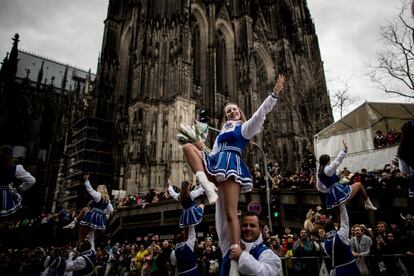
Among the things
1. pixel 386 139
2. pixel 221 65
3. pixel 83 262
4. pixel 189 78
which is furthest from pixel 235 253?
pixel 221 65

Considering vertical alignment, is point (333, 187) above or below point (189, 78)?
below

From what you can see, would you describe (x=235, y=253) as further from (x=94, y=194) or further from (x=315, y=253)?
(x=315, y=253)

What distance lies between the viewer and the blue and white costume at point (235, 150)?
3.51 meters

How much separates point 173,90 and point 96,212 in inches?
715

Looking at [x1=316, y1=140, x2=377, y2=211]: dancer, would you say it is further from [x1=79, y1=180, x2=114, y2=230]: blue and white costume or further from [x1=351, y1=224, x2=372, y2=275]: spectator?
[x1=79, y1=180, x2=114, y2=230]: blue and white costume

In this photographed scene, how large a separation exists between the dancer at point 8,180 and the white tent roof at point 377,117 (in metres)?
18.6

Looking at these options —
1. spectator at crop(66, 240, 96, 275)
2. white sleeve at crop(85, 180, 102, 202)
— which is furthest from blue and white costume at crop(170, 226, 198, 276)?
white sleeve at crop(85, 180, 102, 202)

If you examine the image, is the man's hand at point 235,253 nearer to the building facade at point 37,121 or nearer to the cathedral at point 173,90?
the cathedral at point 173,90

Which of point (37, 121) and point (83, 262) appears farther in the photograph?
point (37, 121)

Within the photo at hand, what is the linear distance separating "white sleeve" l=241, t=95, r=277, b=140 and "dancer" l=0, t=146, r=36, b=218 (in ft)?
11.8

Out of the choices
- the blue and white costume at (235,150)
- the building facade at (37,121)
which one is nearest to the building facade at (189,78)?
the building facade at (37,121)

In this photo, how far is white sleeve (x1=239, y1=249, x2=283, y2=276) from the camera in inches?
94.2

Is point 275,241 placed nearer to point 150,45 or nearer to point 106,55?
point 150,45

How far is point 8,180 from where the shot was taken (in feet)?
15.6
